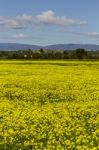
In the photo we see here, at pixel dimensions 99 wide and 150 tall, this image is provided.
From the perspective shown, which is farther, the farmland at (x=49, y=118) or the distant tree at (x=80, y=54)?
the distant tree at (x=80, y=54)

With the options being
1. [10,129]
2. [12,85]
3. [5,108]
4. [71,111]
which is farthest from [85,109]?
[12,85]

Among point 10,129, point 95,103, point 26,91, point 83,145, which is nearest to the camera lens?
point 83,145

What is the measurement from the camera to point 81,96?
999 inches

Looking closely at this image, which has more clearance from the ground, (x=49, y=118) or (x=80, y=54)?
(x=49, y=118)

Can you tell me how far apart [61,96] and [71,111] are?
572 centimetres

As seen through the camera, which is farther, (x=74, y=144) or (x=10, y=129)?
(x=10, y=129)

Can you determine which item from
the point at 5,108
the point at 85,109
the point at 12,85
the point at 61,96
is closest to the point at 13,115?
the point at 5,108

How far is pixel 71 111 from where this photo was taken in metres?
20.1

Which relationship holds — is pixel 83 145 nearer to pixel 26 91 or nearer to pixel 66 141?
pixel 66 141

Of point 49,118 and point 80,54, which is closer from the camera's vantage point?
point 49,118

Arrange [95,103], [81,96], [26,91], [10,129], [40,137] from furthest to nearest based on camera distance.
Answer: [26,91], [81,96], [95,103], [10,129], [40,137]

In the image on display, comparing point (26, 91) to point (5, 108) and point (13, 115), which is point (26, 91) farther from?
point (13, 115)

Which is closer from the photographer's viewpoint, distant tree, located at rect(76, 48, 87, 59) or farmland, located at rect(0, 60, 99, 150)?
farmland, located at rect(0, 60, 99, 150)

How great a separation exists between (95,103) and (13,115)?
5279mm
